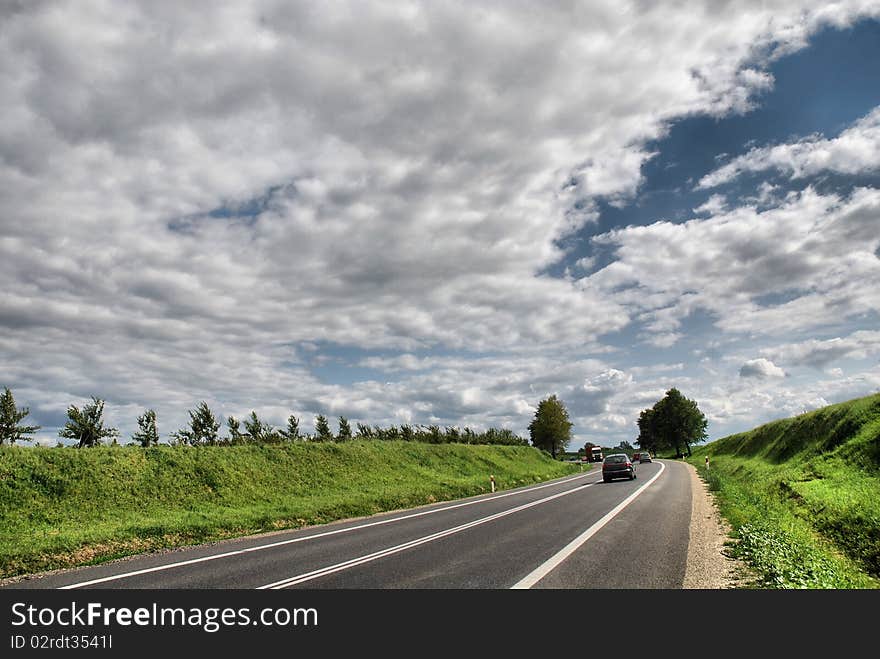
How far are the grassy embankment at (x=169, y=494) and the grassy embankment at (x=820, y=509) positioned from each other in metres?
12.5

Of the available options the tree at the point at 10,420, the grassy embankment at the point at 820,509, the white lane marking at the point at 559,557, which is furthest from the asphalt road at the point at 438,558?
the tree at the point at 10,420

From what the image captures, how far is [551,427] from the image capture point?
9288cm

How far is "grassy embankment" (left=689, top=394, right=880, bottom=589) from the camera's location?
800cm

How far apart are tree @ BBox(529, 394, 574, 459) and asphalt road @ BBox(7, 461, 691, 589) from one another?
78.5 m

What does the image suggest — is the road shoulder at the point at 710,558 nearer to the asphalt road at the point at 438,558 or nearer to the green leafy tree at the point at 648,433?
the asphalt road at the point at 438,558

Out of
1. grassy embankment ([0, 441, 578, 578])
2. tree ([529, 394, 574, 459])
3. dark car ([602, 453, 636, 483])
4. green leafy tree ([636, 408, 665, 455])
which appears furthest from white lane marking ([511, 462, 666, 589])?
green leafy tree ([636, 408, 665, 455])

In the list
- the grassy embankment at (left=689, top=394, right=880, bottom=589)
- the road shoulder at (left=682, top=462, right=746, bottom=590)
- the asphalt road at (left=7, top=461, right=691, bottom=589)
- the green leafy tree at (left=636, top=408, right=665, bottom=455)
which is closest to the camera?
the road shoulder at (left=682, top=462, right=746, bottom=590)

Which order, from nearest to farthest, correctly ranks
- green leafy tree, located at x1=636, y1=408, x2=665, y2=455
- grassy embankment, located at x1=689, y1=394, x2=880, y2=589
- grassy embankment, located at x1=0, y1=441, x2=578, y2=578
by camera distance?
grassy embankment, located at x1=689, y1=394, x2=880, y2=589
grassy embankment, located at x1=0, y1=441, x2=578, y2=578
green leafy tree, located at x1=636, y1=408, x2=665, y2=455

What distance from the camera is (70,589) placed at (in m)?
8.14

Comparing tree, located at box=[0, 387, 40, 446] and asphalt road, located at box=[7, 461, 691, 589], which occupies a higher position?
tree, located at box=[0, 387, 40, 446]

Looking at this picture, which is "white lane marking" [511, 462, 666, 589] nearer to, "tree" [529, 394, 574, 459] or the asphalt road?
the asphalt road

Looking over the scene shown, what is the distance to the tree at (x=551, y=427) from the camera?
9275cm
